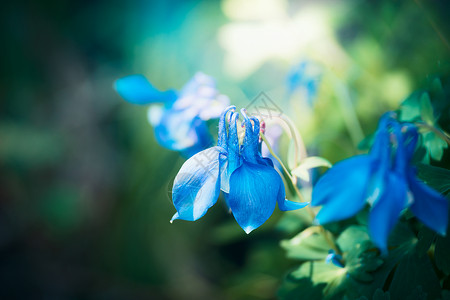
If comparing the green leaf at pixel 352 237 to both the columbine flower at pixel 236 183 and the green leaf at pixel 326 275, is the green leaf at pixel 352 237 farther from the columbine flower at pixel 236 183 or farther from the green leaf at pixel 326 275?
the columbine flower at pixel 236 183

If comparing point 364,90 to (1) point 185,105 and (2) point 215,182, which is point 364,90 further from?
(2) point 215,182

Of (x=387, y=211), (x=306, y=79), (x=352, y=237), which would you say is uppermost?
(x=306, y=79)

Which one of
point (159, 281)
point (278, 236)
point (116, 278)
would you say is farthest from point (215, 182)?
point (116, 278)

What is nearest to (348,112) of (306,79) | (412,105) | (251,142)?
(306,79)

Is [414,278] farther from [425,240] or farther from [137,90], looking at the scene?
[137,90]

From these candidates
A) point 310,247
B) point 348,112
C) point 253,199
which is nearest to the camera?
point 253,199

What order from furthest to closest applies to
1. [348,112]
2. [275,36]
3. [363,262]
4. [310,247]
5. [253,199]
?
[275,36]
[348,112]
[310,247]
[363,262]
[253,199]
